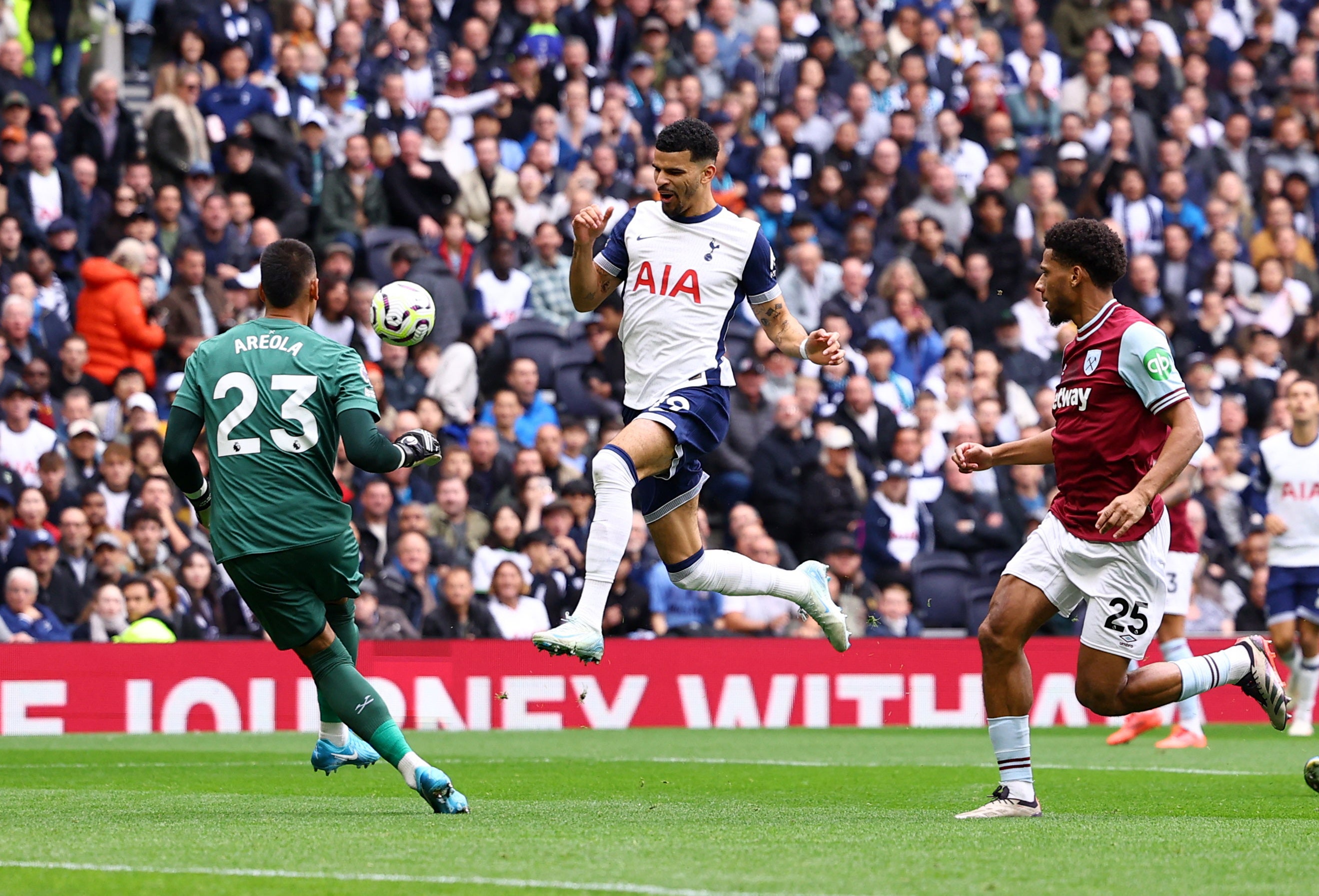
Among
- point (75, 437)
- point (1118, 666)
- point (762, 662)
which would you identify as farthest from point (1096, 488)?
point (75, 437)

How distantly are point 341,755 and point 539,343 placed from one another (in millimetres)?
9817

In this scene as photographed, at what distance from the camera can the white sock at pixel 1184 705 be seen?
45.6 feet

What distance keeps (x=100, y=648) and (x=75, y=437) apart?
2.07m

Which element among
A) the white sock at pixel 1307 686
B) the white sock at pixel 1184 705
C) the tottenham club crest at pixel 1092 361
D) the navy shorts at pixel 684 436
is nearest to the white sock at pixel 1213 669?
the tottenham club crest at pixel 1092 361

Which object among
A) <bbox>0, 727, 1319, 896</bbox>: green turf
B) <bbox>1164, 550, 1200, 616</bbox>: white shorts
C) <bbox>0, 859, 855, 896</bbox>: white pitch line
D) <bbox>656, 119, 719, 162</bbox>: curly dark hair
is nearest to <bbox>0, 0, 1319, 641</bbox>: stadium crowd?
<bbox>0, 727, 1319, 896</bbox>: green turf

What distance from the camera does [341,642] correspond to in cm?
884

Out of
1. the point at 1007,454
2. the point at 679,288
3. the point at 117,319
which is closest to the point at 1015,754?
the point at 1007,454

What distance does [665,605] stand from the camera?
17.3 m

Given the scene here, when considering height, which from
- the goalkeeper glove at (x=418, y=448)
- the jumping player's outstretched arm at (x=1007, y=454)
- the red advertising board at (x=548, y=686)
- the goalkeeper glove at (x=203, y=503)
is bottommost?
the red advertising board at (x=548, y=686)

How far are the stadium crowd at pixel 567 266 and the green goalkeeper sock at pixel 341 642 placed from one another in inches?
278

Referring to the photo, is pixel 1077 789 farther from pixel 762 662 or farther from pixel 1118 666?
pixel 762 662

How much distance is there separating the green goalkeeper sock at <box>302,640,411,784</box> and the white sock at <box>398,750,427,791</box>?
15 millimetres

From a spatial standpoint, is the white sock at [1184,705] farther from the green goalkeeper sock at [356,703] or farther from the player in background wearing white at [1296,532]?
the green goalkeeper sock at [356,703]

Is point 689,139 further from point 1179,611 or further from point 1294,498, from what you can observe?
point 1294,498
